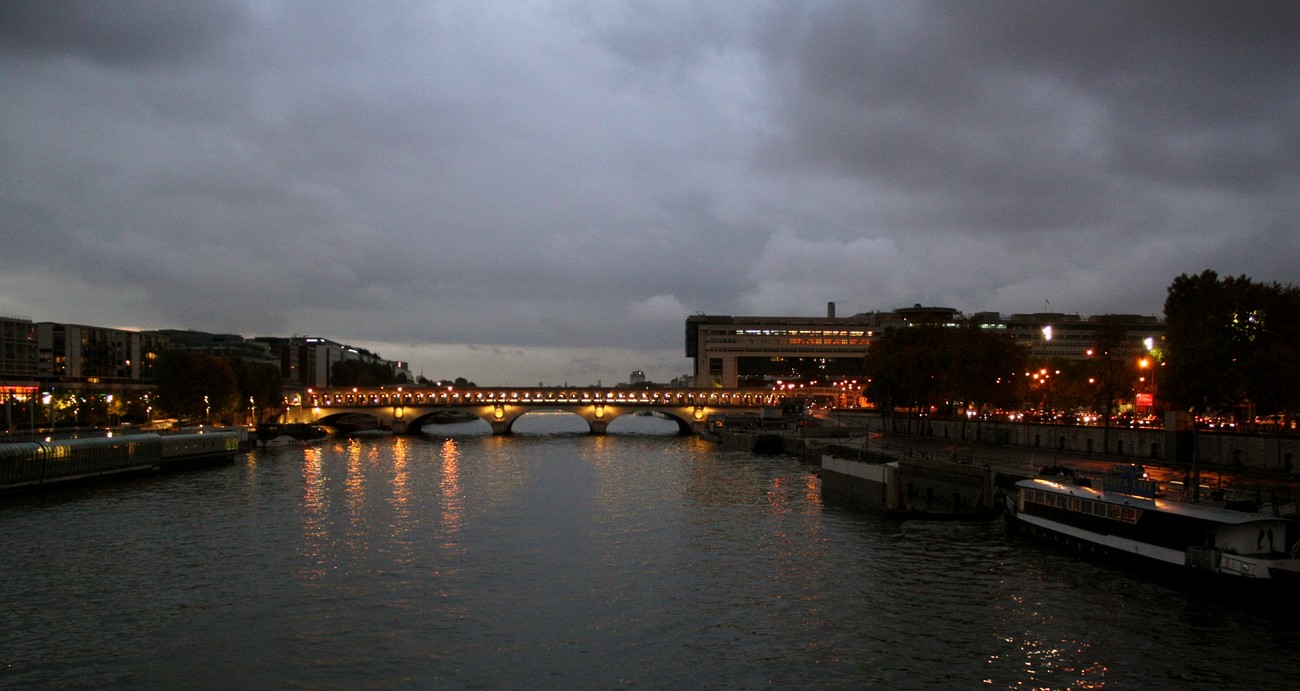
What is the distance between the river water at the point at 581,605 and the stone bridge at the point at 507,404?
334 ft

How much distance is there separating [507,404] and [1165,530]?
13607 centimetres

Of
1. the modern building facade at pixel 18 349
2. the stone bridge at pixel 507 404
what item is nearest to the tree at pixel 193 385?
the modern building facade at pixel 18 349

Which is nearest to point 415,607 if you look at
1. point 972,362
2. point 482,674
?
point 482,674

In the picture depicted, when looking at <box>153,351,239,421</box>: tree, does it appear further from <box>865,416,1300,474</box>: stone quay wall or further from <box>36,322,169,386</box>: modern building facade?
<box>865,416,1300,474</box>: stone quay wall

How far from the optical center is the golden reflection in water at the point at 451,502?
46.6 m

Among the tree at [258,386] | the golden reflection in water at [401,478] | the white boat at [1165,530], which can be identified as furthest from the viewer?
the tree at [258,386]

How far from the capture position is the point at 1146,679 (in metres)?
24.9

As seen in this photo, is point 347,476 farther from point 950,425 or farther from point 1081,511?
point 950,425

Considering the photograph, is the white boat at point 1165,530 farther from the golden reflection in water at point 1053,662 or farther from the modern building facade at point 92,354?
the modern building facade at point 92,354

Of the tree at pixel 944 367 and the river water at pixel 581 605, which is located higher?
the tree at pixel 944 367

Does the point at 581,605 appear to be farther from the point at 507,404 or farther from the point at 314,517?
the point at 507,404

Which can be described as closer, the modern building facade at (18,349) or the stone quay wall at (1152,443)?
the stone quay wall at (1152,443)

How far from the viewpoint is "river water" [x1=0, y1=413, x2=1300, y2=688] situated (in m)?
25.8

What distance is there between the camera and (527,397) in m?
167
